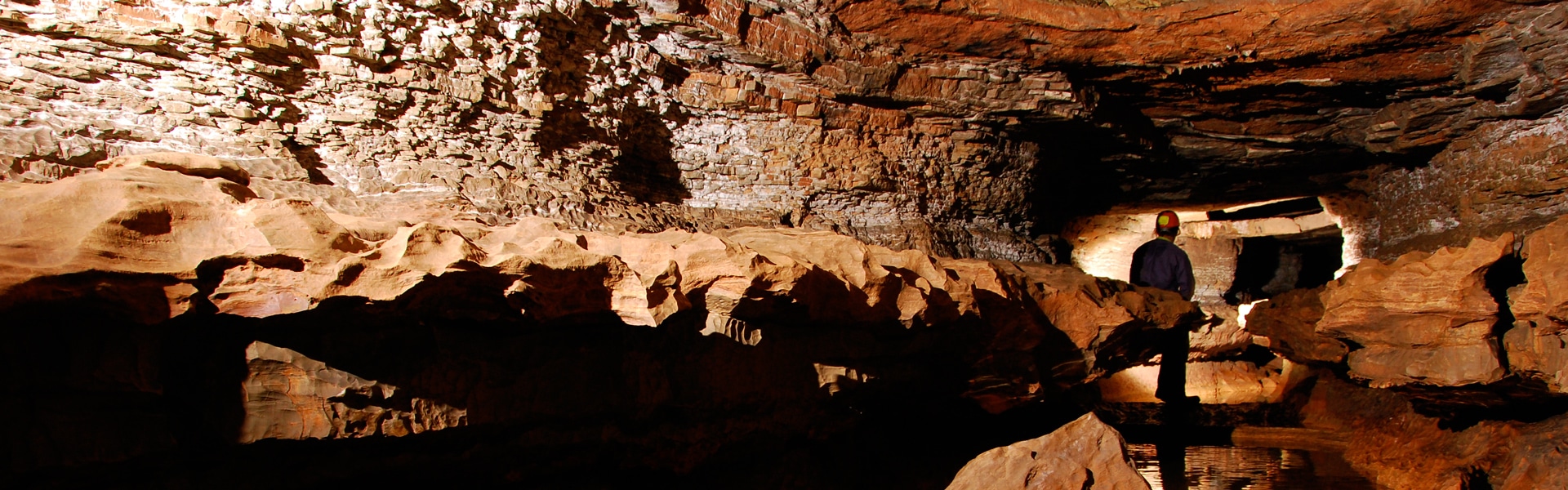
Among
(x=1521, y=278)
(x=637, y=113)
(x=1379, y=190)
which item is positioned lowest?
(x=1521, y=278)

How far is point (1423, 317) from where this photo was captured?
4.59 metres

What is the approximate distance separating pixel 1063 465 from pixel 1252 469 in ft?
10.0

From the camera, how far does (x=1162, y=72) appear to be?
474 centimetres

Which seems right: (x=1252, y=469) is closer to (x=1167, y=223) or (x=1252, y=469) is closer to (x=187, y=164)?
(x=1167, y=223)

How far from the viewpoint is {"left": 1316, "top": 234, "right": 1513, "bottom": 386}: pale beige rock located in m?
4.34

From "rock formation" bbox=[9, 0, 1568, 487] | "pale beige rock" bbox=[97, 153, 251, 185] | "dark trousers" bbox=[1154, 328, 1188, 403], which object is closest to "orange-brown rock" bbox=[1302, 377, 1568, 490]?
"rock formation" bbox=[9, 0, 1568, 487]

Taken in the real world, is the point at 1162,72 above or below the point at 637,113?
above

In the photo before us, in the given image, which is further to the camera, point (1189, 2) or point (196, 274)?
point (1189, 2)

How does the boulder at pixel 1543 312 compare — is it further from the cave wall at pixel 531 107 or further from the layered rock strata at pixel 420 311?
the layered rock strata at pixel 420 311

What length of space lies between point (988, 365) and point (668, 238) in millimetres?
2166

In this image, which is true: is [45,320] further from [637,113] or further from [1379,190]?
[1379,190]

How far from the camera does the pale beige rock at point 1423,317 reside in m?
4.34

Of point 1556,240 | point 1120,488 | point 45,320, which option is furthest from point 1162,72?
point 45,320

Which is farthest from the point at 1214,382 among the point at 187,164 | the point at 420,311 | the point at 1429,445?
the point at 187,164
